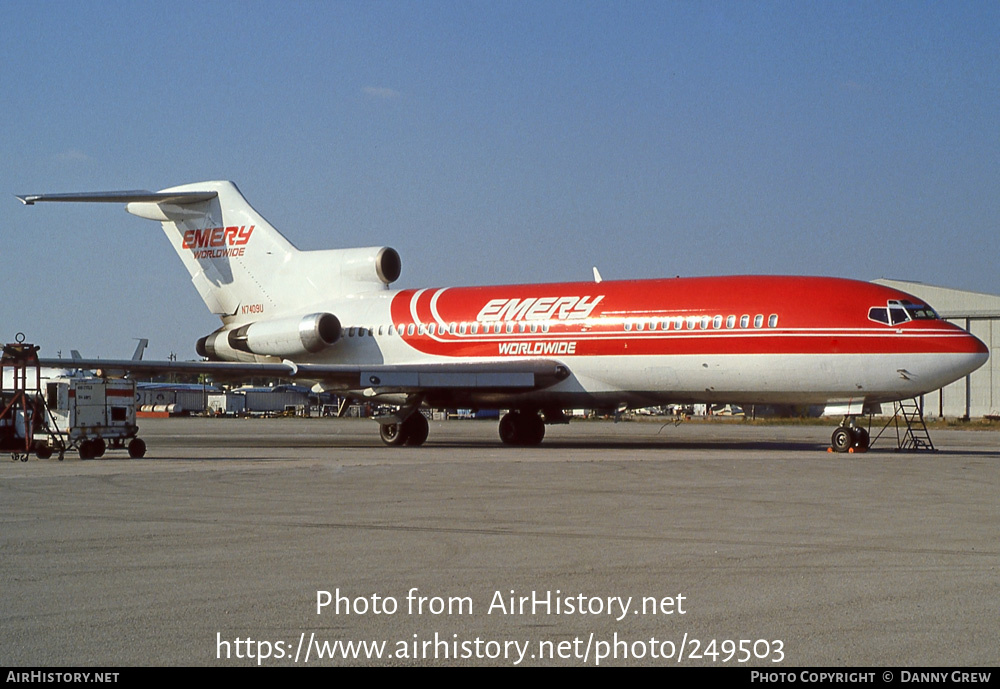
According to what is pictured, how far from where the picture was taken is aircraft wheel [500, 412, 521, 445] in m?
31.2

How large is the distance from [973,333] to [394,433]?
48699mm

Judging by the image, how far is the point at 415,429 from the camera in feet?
97.2

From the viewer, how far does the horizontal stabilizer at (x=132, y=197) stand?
32.1 meters

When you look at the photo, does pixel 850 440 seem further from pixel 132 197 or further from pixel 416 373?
A: pixel 132 197

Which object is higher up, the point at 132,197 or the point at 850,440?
the point at 132,197

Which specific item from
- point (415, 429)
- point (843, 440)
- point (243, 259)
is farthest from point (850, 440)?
point (243, 259)

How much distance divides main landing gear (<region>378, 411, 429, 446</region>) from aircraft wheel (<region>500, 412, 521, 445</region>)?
108 inches

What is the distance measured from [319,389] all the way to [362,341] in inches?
107

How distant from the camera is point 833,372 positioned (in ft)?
79.6

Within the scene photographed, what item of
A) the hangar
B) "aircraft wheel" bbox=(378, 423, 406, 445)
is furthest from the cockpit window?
the hangar

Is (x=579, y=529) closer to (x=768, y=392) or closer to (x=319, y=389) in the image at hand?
(x=768, y=392)

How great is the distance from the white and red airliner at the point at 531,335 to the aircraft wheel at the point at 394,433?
1.6 inches

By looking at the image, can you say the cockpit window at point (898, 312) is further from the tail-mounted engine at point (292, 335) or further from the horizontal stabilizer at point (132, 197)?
the horizontal stabilizer at point (132, 197)

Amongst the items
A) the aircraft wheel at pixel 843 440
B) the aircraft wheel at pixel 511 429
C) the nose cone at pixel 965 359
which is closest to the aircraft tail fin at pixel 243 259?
the aircraft wheel at pixel 511 429
